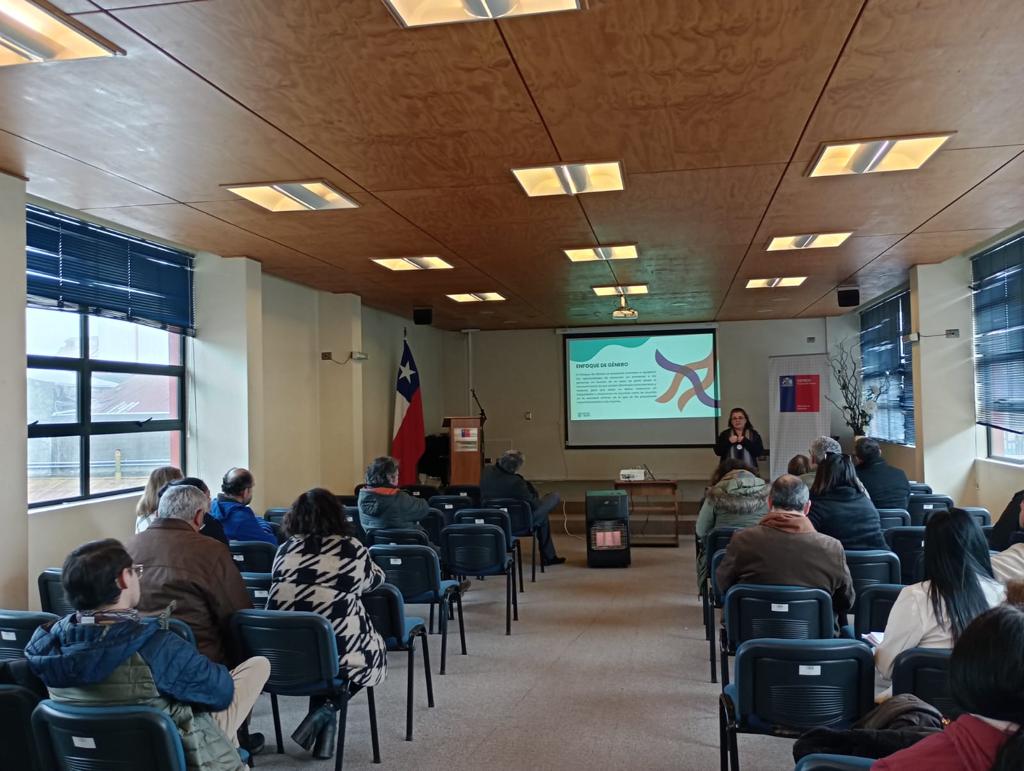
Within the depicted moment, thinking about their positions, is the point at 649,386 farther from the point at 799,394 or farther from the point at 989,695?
the point at 989,695

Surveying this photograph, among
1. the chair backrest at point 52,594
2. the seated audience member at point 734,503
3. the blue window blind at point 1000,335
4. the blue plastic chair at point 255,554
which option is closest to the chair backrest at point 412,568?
the blue plastic chair at point 255,554

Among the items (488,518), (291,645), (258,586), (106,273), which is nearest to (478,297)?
(488,518)

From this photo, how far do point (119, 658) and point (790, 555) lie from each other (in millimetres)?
2818

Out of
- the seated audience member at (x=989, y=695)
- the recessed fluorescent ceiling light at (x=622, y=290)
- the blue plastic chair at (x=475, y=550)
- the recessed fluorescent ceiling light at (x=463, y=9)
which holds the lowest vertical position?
the blue plastic chair at (x=475, y=550)

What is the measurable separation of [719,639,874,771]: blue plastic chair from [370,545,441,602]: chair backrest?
7.69 feet

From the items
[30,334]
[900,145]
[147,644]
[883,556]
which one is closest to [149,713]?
[147,644]

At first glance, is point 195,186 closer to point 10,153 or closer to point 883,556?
point 10,153

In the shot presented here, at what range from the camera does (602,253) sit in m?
7.08

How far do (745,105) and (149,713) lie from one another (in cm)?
332

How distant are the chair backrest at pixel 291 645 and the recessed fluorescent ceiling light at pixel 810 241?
4996mm

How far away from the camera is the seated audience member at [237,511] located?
509 centimetres

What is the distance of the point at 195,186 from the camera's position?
4.79m

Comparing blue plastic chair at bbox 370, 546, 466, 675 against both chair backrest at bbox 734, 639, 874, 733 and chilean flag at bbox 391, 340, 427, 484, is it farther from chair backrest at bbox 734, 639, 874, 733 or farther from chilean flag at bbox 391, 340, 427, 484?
chilean flag at bbox 391, 340, 427, 484

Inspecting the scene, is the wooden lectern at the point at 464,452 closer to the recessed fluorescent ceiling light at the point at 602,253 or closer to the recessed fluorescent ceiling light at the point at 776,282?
the recessed fluorescent ceiling light at the point at 776,282
